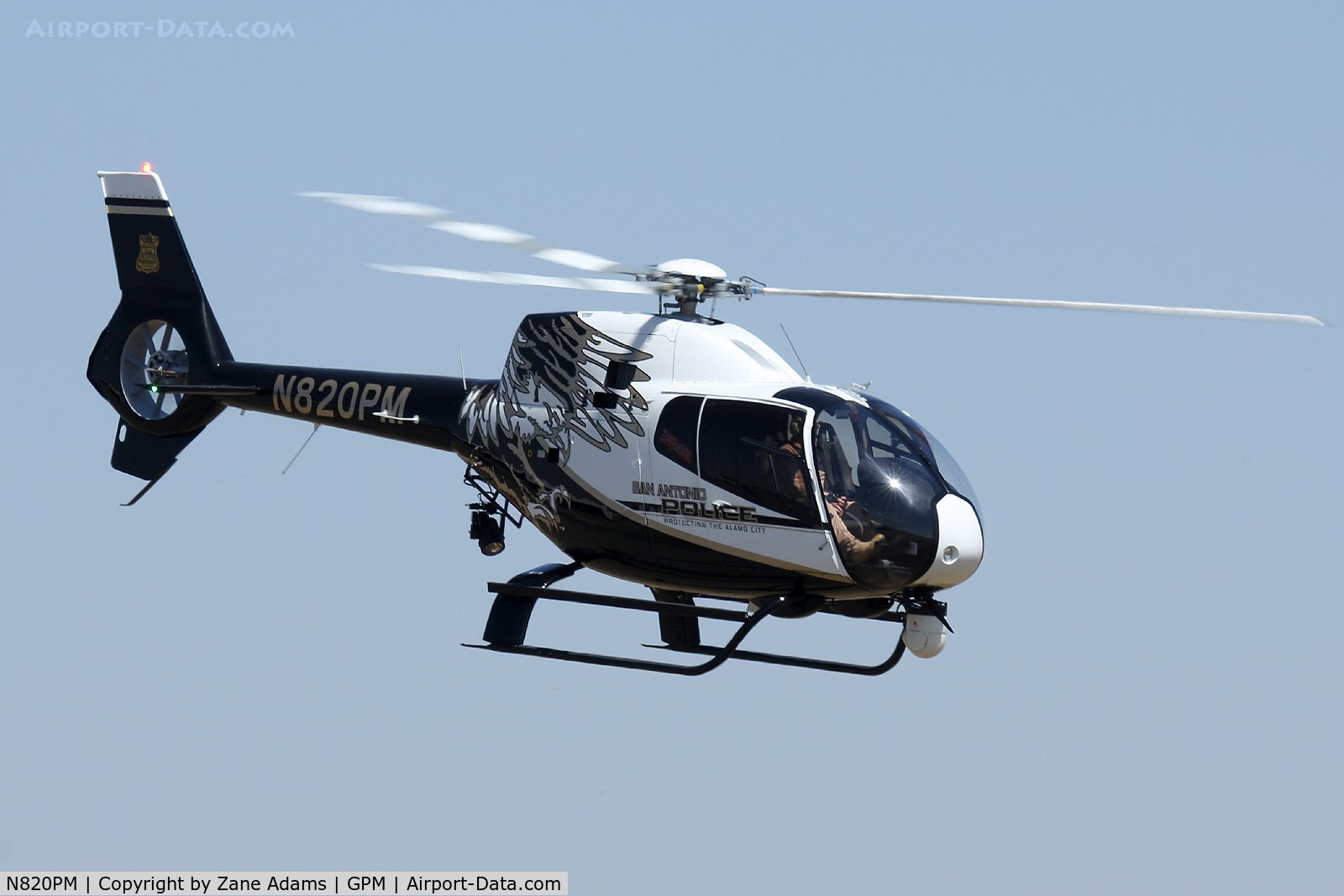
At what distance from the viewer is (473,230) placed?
516 inches

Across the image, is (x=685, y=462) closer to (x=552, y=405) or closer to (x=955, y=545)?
(x=552, y=405)

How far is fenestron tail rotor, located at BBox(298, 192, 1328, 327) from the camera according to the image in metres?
12.8

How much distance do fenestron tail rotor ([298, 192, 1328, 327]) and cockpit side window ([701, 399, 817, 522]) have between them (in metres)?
1.35

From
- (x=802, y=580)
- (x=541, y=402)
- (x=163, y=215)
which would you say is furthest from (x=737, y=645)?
(x=163, y=215)

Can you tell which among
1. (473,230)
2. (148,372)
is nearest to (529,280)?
(473,230)

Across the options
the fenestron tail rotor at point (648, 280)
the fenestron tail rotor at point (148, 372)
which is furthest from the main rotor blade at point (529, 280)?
the fenestron tail rotor at point (148, 372)

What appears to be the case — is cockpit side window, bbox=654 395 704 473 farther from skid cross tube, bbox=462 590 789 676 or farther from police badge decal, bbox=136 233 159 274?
police badge decal, bbox=136 233 159 274

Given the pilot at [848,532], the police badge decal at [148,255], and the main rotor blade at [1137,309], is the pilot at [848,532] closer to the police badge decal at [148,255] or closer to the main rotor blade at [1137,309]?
the main rotor blade at [1137,309]

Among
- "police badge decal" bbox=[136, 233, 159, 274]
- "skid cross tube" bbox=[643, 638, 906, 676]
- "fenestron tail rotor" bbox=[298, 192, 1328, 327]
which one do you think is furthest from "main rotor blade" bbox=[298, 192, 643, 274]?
"police badge decal" bbox=[136, 233, 159, 274]

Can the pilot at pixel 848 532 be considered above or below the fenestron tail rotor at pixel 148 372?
below

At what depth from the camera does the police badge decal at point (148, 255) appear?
20.3 m

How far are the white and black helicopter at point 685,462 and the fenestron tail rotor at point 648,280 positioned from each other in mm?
18

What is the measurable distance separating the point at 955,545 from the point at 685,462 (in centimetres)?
257

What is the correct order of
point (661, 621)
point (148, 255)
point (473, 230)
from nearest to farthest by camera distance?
point (473, 230), point (661, 621), point (148, 255)
